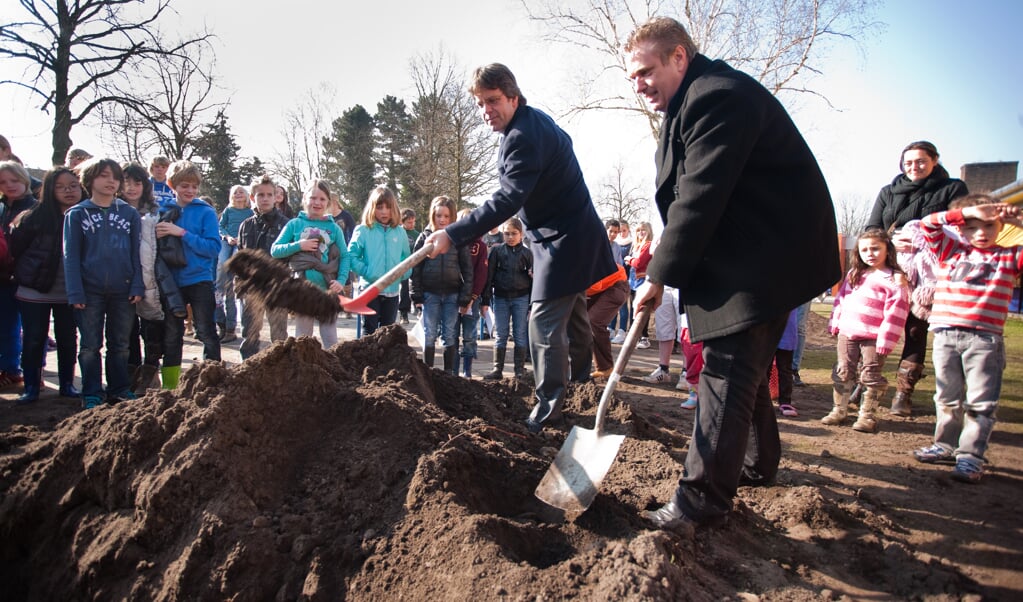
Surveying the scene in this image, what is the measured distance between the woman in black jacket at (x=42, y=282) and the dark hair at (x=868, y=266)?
23.9 feet

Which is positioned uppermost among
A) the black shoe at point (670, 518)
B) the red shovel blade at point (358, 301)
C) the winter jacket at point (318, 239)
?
the winter jacket at point (318, 239)

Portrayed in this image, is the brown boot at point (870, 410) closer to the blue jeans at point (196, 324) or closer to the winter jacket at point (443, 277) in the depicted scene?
the winter jacket at point (443, 277)

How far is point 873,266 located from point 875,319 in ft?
1.68

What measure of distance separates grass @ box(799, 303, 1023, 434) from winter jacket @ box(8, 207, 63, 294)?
865cm

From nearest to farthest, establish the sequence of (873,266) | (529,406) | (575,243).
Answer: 1. (575,243)
2. (529,406)
3. (873,266)

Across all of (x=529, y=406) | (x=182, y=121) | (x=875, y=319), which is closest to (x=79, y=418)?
(x=529, y=406)

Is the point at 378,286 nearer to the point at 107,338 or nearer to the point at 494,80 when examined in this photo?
the point at 494,80

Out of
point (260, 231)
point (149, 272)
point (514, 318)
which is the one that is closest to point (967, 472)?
point (514, 318)

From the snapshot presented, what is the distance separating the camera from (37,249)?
17.5 ft

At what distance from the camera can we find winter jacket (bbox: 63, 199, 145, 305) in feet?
16.2

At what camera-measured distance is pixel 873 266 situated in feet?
17.0

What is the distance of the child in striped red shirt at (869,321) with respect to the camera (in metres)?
4.89

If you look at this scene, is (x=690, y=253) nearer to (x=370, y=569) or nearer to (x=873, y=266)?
(x=370, y=569)

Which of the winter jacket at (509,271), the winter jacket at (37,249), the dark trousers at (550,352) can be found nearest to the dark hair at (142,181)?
the winter jacket at (37,249)
